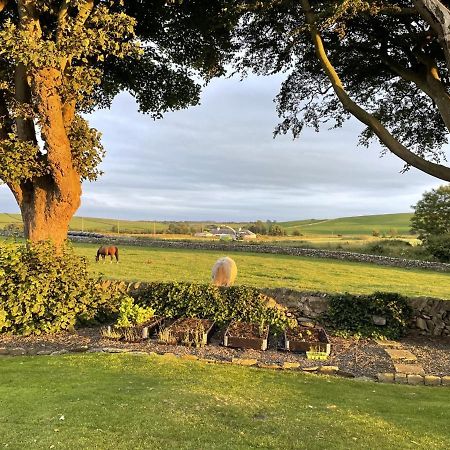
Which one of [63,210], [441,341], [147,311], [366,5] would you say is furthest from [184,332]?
[366,5]

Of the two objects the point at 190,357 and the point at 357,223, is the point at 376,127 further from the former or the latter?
the point at 357,223

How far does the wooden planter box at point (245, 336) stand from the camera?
862 centimetres

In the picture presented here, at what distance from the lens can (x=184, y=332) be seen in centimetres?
888

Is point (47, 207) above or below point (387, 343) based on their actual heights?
above

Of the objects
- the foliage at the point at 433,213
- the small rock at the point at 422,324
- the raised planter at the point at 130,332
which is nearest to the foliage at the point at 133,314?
the raised planter at the point at 130,332

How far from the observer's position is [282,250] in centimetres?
3005

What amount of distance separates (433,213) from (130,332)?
31.3 meters

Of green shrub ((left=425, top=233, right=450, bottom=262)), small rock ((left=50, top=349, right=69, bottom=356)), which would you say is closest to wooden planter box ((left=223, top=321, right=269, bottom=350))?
small rock ((left=50, top=349, right=69, bottom=356))

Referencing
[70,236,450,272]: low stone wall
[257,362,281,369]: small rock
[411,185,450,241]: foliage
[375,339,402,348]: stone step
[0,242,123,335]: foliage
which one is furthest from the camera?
[411,185,450,241]: foliage

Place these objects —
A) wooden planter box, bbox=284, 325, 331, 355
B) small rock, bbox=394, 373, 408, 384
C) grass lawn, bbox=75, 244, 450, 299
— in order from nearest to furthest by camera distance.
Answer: small rock, bbox=394, 373, 408, 384, wooden planter box, bbox=284, 325, 331, 355, grass lawn, bbox=75, 244, 450, 299

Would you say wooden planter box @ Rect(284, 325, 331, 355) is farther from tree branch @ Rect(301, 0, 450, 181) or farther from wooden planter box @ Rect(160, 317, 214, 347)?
tree branch @ Rect(301, 0, 450, 181)

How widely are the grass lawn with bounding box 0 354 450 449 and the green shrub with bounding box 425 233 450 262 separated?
22928mm

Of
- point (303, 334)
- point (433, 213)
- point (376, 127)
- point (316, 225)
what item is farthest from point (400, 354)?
point (316, 225)

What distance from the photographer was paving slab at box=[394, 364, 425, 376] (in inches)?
295
